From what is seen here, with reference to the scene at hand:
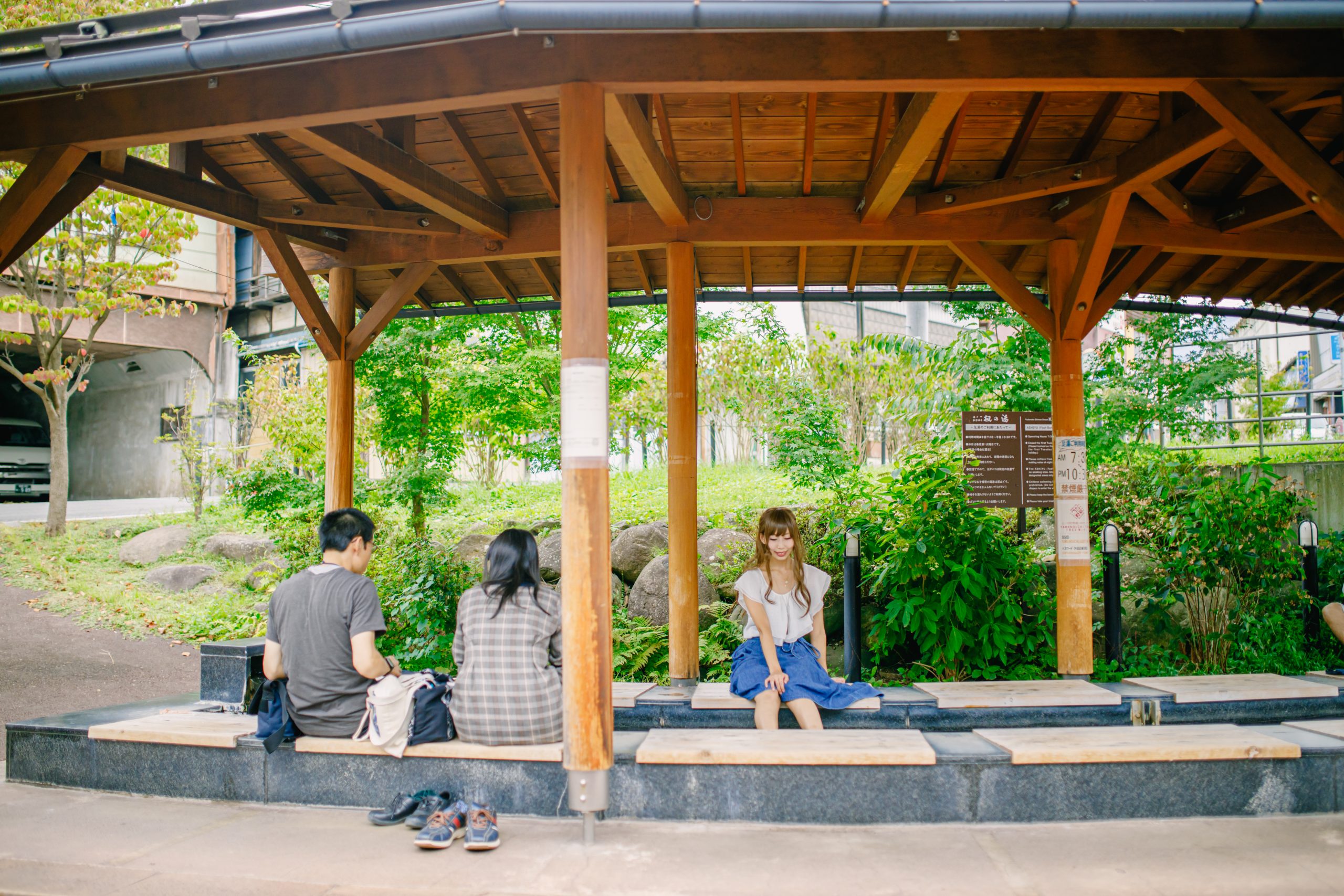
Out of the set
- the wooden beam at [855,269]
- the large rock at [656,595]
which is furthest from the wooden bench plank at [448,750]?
the wooden beam at [855,269]

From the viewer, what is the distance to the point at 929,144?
192 inches

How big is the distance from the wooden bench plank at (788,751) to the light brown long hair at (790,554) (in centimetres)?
98

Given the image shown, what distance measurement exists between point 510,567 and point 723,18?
2515 mm

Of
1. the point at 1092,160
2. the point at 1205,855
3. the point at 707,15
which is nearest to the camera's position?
the point at 707,15

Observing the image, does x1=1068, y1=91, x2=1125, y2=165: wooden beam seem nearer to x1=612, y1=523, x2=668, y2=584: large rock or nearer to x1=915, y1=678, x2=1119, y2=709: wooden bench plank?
x1=915, y1=678, x2=1119, y2=709: wooden bench plank

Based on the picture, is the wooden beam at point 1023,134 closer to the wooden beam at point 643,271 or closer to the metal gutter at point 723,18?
the metal gutter at point 723,18

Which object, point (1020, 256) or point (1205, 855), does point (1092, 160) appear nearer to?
point (1020, 256)

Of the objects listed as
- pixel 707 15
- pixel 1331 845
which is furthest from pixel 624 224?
pixel 1331 845

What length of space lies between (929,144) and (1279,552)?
4.73 meters

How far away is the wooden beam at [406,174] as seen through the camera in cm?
491

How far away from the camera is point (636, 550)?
9445 mm

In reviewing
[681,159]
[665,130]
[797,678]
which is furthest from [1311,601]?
[665,130]

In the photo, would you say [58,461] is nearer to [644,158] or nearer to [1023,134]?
[644,158]

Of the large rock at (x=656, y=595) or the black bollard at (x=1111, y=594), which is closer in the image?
the black bollard at (x=1111, y=594)
